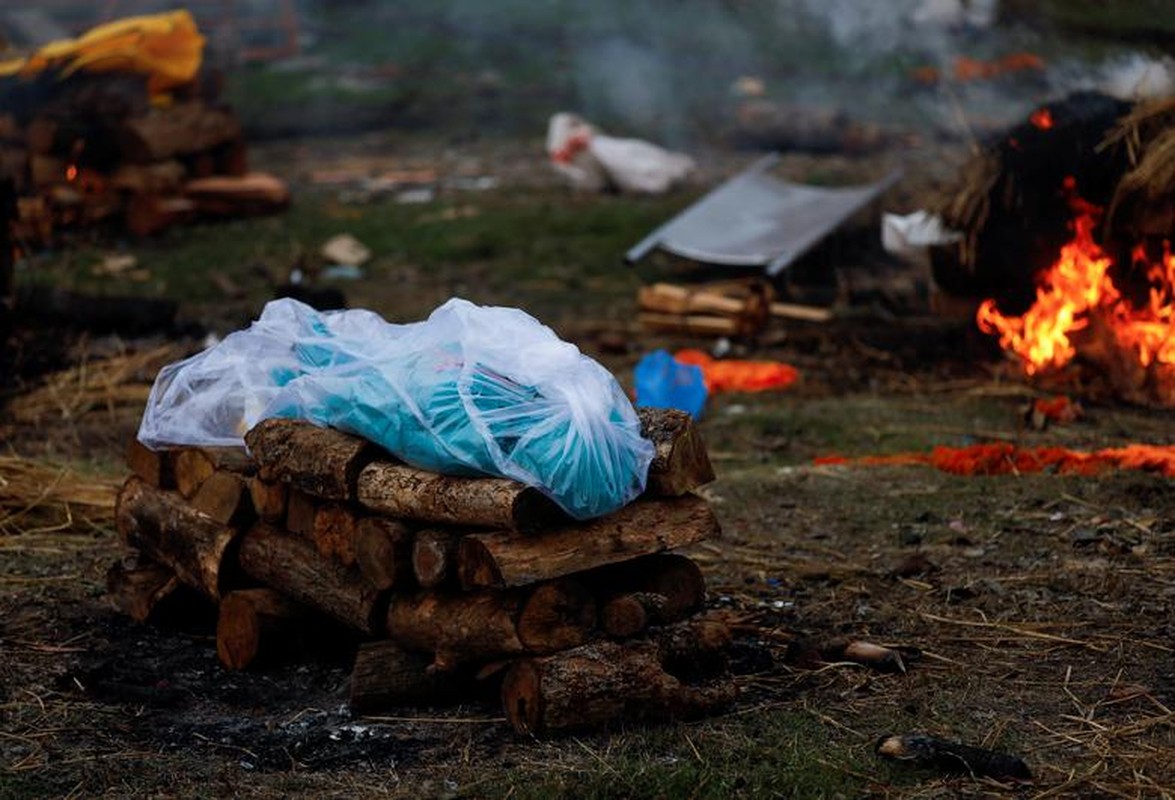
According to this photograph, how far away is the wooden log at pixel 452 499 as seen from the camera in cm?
473

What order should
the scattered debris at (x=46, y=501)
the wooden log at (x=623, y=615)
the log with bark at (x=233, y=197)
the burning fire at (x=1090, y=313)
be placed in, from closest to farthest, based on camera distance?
the wooden log at (x=623, y=615)
the scattered debris at (x=46, y=501)
the burning fire at (x=1090, y=313)
the log with bark at (x=233, y=197)

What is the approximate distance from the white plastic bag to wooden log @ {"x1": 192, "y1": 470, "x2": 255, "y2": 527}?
0.61 ft

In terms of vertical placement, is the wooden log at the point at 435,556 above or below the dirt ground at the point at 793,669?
above

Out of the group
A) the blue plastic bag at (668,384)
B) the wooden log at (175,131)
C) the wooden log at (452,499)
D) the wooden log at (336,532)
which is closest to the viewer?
the wooden log at (452,499)

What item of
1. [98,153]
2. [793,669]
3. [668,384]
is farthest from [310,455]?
[98,153]

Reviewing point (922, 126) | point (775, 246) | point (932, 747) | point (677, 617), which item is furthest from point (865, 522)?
point (922, 126)

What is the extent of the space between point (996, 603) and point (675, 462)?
1866 millimetres

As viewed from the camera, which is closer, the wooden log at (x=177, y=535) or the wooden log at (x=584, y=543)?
the wooden log at (x=584, y=543)

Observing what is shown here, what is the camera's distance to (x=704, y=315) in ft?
40.4

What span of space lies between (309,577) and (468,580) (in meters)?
0.83

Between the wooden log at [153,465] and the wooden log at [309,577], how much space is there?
21.8 inches

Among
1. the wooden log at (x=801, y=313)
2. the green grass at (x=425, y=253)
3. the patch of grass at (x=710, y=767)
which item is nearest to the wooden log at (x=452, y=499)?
the patch of grass at (x=710, y=767)

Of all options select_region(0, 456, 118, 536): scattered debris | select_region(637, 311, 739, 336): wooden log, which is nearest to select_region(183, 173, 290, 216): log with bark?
select_region(637, 311, 739, 336): wooden log

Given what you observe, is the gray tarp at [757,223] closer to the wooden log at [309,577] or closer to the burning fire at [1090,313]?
the burning fire at [1090,313]
